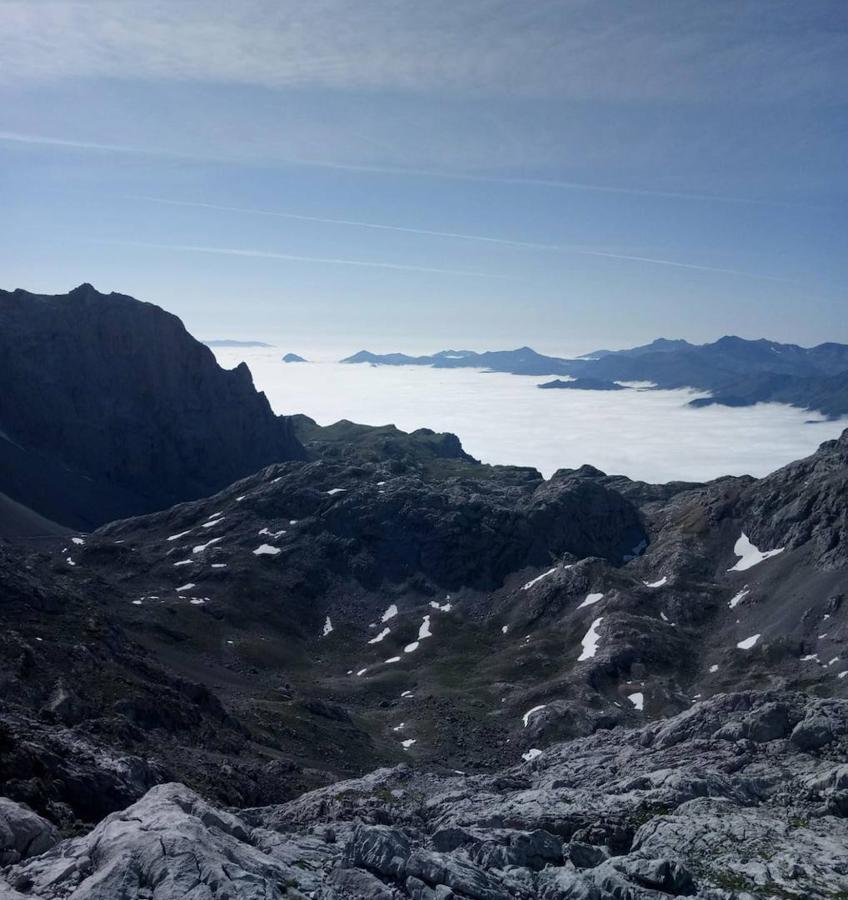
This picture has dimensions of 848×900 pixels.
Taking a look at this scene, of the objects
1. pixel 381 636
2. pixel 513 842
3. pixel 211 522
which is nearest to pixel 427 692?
pixel 381 636

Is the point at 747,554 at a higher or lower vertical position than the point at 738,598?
higher

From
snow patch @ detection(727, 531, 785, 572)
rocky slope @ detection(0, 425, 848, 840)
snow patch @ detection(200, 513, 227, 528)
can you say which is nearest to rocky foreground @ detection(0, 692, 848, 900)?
rocky slope @ detection(0, 425, 848, 840)

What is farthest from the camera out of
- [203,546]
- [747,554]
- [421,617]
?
[203,546]

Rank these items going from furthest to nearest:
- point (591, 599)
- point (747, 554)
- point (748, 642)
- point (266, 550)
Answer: point (266, 550) < point (747, 554) < point (591, 599) < point (748, 642)

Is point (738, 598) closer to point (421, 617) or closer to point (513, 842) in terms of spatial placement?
point (421, 617)

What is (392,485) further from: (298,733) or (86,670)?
(86,670)

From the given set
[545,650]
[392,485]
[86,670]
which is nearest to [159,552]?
[392,485]

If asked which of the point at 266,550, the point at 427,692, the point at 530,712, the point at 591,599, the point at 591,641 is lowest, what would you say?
the point at 427,692
